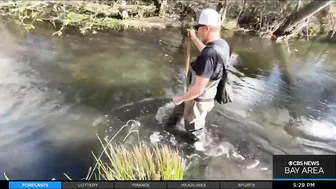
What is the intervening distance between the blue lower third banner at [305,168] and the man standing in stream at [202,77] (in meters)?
0.32

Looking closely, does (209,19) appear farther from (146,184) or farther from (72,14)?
(72,14)

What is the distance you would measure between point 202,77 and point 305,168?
0.52 meters

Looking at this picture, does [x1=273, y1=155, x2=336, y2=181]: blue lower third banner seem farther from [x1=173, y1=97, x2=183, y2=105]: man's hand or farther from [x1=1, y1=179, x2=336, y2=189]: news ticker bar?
[x1=173, y1=97, x2=183, y2=105]: man's hand

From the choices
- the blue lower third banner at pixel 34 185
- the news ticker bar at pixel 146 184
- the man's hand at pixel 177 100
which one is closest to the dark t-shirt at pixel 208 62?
the man's hand at pixel 177 100

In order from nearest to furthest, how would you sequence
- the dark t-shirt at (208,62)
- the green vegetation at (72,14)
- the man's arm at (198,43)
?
the dark t-shirt at (208,62)
the man's arm at (198,43)
the green vegetation at (72,14)

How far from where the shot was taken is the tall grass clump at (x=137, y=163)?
1.19m

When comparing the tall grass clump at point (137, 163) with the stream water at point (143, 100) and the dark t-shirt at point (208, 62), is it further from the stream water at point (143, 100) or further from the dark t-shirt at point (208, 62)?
the dark t-shirt at point (208, 62)

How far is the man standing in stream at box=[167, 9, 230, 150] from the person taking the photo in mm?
1165

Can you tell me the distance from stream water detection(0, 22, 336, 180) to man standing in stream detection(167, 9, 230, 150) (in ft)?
0.23

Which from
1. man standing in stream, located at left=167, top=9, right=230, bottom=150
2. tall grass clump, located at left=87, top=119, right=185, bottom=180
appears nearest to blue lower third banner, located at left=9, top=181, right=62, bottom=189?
tall grass clump, located at left=87, top=119, right=185, bottom=180

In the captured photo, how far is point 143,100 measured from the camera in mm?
1436

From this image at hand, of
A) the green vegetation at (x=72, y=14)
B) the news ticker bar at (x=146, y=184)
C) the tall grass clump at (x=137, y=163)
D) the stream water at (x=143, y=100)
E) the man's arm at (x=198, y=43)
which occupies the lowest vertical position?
the news ticker bar at (x=146, y=184)

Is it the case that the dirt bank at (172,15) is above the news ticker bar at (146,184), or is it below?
above

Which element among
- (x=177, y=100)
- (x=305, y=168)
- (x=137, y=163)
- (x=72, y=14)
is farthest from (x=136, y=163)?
(x=72, y=14)
